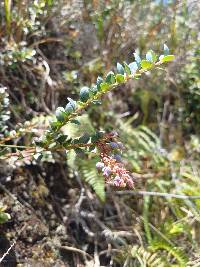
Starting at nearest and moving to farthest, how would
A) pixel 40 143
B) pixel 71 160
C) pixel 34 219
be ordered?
pixel 40 143 → pixel 34 219 → pixel 71 160

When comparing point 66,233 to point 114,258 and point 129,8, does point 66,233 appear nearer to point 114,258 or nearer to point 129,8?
point 114,258

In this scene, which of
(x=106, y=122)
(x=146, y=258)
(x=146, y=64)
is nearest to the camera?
(x=146, y=64)

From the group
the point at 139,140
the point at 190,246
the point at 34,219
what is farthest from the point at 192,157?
the point at 34,219

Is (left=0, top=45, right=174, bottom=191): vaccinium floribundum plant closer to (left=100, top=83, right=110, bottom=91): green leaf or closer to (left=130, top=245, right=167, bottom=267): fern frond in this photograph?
(left=100, top=83, right=110, bottom=91): green leaf

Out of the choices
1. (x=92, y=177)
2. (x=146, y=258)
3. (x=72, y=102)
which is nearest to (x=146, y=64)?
(x=72, y=102)

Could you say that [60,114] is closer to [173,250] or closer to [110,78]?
[110,78]

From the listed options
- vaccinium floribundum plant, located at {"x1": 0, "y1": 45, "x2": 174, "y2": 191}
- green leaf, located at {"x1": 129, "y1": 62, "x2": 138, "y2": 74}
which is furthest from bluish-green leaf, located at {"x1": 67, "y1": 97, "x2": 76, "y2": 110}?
green leaf, located at {"x1": 129, "y1": 62, "x2": 138, "y2": 74}

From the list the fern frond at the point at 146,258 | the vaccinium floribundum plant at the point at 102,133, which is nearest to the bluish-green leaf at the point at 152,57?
the vaccinium floribundum plant at the point at 102,133
